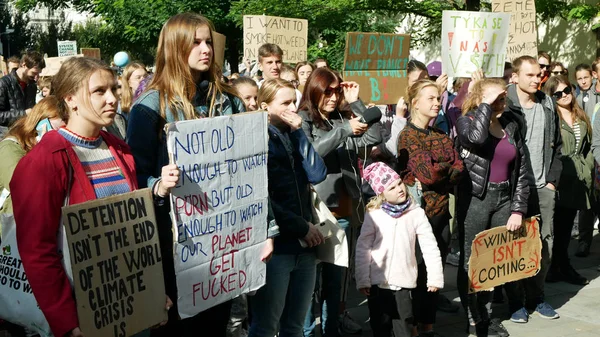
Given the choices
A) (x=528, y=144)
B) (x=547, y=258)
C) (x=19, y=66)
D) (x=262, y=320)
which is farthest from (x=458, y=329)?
(x=19, y=66)

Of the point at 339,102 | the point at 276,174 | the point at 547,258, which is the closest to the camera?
the point at 276,174

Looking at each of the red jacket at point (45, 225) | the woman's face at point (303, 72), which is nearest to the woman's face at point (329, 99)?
the red jacket at point (45, 225)

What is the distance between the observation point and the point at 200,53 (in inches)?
149

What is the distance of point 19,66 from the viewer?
1002cm

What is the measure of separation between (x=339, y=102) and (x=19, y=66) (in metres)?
5.50

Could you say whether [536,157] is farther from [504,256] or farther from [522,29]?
[522,29]

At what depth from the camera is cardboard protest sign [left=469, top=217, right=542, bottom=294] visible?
6086 millimetres

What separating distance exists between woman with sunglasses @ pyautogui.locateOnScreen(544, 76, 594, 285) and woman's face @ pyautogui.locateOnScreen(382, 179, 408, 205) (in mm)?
3304

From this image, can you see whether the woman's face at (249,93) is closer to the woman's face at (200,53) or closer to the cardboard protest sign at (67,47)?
the woman's face at (200,53)

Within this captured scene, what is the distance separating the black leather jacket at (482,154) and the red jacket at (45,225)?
12.0 feet

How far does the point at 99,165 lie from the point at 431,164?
318cm

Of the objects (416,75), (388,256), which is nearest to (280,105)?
(388,256)

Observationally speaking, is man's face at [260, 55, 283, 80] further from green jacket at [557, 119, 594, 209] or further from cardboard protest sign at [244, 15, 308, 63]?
green jacket at [557, 119, 594, 209]

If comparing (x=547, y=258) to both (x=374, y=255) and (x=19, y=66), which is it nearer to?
(x=374, y=255)
